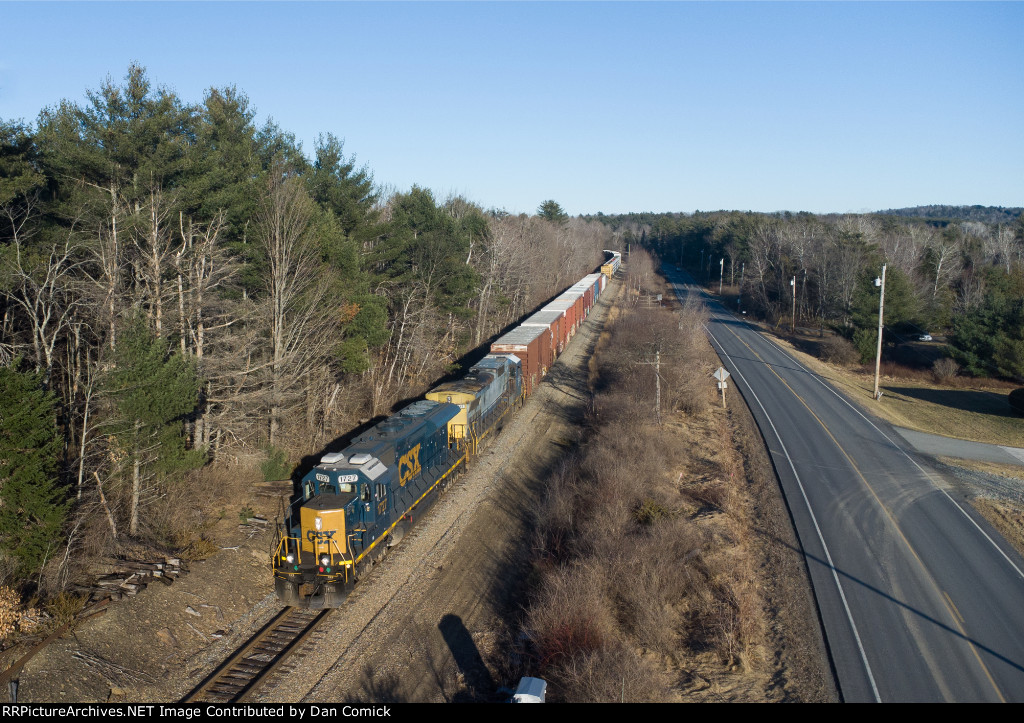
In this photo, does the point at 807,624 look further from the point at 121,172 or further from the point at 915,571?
the point at 121,172

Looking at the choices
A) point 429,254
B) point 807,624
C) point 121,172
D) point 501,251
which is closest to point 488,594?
point 807,624

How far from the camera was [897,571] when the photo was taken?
703 inches

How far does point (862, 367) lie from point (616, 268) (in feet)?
252

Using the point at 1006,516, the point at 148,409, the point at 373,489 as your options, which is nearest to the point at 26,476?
the point at 148,409

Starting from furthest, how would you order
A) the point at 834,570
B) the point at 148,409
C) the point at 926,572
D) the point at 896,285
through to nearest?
the point at 896,285, the point at 834,570, the point at 926,572, the point at 148,409

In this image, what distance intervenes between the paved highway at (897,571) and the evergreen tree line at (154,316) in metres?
17.9

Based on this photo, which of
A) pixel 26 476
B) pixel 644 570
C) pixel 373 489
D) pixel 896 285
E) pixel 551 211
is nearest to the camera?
pixel 26 476

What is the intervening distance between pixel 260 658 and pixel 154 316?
11.6 m

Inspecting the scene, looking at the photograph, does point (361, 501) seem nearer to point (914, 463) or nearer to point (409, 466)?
point (409, 466)

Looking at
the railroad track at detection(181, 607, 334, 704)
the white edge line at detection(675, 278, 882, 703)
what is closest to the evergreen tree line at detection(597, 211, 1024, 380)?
the white edge line at detection(675, 278, 882, 703)

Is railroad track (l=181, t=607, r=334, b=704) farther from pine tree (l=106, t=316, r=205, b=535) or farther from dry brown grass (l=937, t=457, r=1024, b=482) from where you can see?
dry brown grass (l=937, t=457, r=1024, b=482)

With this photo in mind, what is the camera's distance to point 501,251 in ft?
176

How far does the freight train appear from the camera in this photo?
1562cm

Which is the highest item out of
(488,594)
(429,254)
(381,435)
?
(429,254)
